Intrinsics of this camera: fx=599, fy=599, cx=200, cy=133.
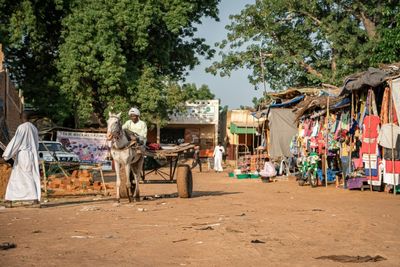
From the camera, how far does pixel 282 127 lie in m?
A: 24.1

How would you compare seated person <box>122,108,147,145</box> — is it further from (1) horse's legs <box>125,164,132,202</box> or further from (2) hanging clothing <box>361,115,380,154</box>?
(2) hanging clothing <box>361,115,380,154</box>

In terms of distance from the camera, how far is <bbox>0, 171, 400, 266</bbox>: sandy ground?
621 cm

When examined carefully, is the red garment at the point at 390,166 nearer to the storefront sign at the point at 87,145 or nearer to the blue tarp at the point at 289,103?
the blue tarp at the point at 289,103

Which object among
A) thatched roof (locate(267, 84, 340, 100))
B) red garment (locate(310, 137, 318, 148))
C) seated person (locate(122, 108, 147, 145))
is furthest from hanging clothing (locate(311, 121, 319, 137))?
seated person (locate(122, 108, 147, 145))

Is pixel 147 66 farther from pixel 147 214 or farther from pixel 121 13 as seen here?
pixel 147 214

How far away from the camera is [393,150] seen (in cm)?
1370

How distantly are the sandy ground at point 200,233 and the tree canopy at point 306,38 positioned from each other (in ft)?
57.3

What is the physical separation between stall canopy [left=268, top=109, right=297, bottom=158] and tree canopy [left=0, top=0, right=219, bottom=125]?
10.1 m

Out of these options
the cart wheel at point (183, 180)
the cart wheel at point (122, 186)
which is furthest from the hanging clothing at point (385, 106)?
the cart wheel at point (122, 186)

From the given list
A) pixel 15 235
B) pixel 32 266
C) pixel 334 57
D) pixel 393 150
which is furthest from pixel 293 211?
pixel 334 57

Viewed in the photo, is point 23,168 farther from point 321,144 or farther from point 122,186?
A: point 321,144

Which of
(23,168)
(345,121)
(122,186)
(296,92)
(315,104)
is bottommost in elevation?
(122,186)

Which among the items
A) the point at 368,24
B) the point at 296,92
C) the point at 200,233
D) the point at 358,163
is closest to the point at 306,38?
the point at 368,24

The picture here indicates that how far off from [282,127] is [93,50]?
12.7m
